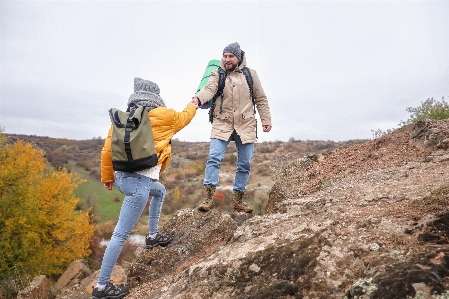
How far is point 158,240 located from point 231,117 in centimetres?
214

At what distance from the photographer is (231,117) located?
5051mm

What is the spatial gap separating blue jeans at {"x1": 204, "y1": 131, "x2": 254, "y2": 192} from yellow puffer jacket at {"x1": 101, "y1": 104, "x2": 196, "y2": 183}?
1.20 meters

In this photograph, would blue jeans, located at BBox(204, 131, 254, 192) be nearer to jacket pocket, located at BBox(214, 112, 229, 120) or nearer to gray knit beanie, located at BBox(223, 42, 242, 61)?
jacket pocket, located at BBox(214, 112, 229, 120)

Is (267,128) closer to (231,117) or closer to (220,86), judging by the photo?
(231,117)

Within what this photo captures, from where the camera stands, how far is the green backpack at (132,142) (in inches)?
132

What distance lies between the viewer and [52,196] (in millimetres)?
22953

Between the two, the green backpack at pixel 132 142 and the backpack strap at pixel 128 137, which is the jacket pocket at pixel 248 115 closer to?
the green backpack at pixel 132 142

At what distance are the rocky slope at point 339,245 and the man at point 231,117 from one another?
2.46 feet

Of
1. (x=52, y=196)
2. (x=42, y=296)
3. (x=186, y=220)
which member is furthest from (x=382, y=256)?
(x=52, y=196)

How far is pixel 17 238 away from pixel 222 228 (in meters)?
19.1

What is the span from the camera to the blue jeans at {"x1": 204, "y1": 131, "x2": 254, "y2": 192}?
4.93 meters

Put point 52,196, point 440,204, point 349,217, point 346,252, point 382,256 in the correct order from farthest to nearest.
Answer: point 52,196, point 349,217, point 440,204, point 346,252, point 382,256

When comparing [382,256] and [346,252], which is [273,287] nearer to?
[346,252]

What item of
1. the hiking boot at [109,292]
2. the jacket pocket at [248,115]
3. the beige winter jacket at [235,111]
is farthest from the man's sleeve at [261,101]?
the hiking boot at [109,292]
